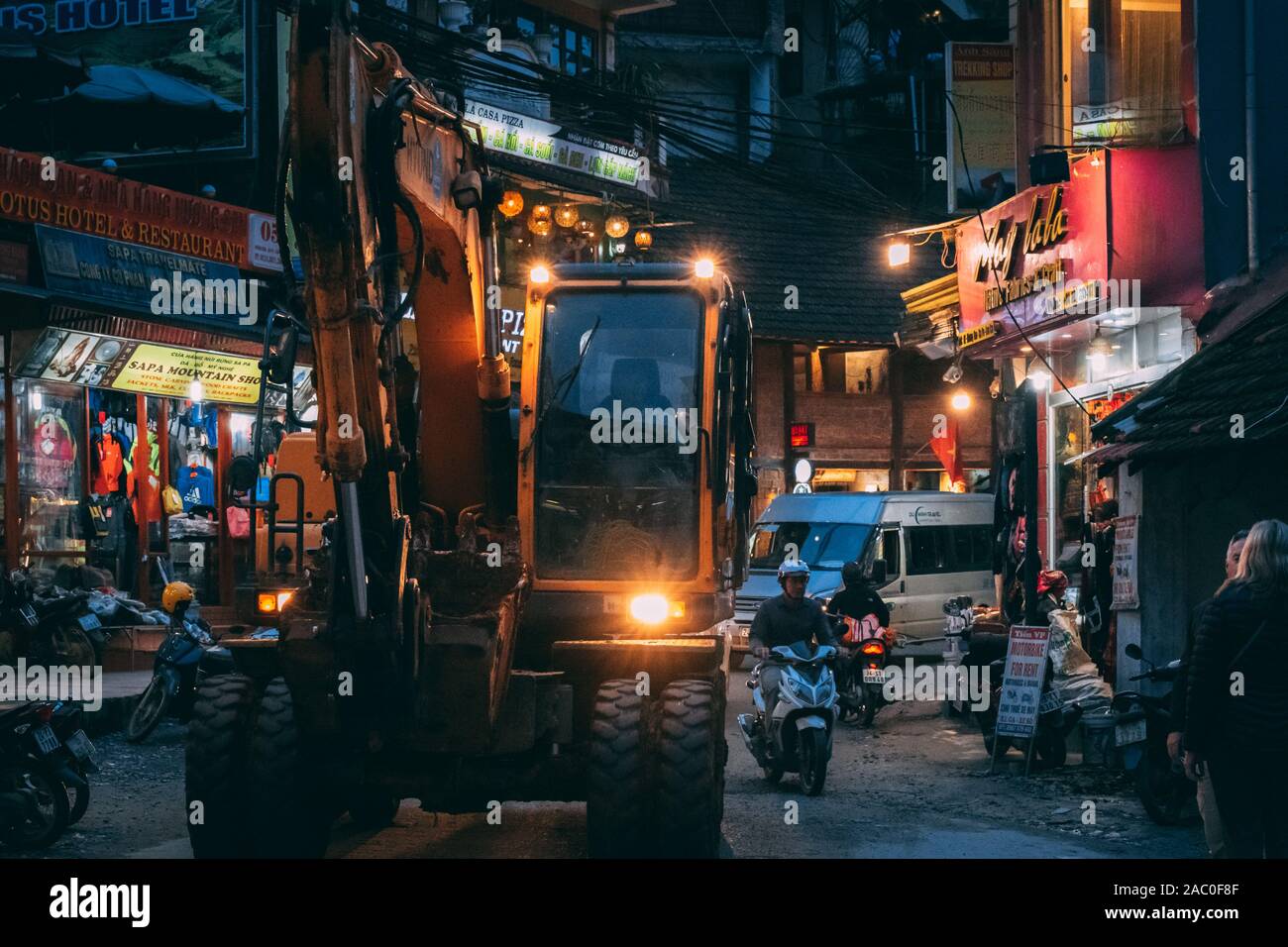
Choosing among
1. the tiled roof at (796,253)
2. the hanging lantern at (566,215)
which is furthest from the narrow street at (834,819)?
the tiled roof at (796,253)

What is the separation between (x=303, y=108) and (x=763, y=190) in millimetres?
28533

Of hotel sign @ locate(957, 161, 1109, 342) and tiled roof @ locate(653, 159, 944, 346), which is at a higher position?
tiled roof @ locate(653, 159, 944, 346)

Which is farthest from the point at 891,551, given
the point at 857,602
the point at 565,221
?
the point at 565,221

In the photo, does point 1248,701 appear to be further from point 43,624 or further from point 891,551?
point 891,551

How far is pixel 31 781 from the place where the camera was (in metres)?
9.55

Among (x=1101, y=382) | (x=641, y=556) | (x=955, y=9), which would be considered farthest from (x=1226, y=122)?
(x=955, y=9)

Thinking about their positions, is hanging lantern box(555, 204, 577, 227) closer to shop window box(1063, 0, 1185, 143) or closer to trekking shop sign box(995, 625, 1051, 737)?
shop window box(1063, 0, 1185, 143)

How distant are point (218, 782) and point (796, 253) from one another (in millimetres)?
26335

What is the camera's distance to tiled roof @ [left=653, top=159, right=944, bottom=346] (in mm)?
31531

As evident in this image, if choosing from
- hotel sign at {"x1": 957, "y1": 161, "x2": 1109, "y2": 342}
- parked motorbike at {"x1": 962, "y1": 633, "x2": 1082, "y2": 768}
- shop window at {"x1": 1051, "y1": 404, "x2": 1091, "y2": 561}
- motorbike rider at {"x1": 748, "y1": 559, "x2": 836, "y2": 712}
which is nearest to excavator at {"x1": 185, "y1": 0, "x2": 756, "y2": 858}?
motorbike rider at {"x1": 748, "y1": 559, "x2": 836, "y2": 712}

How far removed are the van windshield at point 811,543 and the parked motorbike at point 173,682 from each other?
910 cm

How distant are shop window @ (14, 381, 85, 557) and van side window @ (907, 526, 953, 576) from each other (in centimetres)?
1095

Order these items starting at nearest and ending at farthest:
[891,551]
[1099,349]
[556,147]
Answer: [1099,349]
[891,551]
[556,147]
